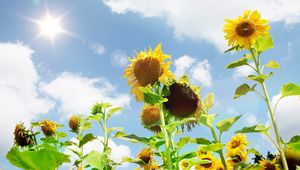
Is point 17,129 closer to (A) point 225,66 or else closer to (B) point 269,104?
(A) point 225,66

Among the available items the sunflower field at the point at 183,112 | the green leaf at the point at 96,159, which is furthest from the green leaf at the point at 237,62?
the green leaf at the point at 96,159

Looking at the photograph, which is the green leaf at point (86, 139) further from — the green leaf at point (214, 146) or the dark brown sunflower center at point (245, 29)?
the dark brown sunflower center at point (245, 29)

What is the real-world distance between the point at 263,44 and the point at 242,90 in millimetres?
661

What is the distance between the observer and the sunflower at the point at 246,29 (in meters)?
4.55

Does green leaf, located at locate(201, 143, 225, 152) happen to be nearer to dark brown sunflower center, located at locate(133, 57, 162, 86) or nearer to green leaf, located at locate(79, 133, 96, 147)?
dark brown sunflower center, located at locate(133, 57, 162, 86)

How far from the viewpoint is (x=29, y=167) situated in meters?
0.87

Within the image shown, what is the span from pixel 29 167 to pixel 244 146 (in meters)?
4.48

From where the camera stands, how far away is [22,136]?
571 cm

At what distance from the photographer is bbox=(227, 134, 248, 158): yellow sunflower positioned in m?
4.92

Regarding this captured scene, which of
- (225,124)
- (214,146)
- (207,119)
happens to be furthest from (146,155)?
(214,146)

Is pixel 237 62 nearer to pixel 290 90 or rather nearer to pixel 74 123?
pixel 290 90

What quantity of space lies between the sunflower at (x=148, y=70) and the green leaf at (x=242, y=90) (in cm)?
95

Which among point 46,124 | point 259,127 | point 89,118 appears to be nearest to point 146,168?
point 89,118

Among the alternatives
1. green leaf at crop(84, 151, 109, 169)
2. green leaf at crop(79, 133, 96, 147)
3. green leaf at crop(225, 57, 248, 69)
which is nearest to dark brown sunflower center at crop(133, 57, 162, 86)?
green leaf at crop(79, 133, 96, 147)
